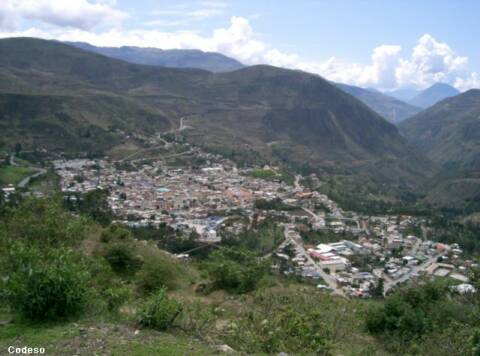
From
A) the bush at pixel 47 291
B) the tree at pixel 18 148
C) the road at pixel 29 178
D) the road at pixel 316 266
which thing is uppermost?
the bush at pixel 47 291

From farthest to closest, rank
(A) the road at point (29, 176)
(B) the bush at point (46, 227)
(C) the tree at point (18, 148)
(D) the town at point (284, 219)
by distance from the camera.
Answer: (C) the tree at point (18, 148)
(A) the road at point (29, 176)
(D) the town at point (284, 219)
(B) the bush at point (46, 227)

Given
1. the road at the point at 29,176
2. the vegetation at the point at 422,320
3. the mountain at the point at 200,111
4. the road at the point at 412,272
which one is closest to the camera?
the vegetation at the point at 422,320

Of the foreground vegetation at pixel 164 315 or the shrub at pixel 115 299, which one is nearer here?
the foreground vegetation at pixel 164 315

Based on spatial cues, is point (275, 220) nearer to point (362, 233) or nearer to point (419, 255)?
point (362, 233)

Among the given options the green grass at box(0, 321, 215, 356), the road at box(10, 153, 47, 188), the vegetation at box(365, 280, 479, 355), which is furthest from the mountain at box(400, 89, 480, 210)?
the green grass at box(0, 321, 215, 356)

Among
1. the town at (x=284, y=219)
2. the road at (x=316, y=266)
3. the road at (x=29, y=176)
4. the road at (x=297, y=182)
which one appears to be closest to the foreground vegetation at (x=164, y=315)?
the road at (x=316, y=266)

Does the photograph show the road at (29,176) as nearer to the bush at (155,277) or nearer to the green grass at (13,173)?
the green grass at (13,173)

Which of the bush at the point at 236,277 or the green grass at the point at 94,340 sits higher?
the green grass at the point at 94,340
